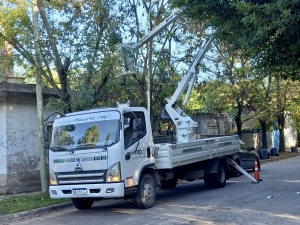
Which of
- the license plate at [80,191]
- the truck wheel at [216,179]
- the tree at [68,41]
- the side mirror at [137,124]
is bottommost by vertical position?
the truck wheel at [216,179]

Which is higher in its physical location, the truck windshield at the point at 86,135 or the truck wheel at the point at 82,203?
the truck windshield at the point at 86,135

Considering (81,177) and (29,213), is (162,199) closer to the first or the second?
(81,177)

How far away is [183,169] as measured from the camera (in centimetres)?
1341

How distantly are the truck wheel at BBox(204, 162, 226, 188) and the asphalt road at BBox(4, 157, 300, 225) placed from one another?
12.5 inches

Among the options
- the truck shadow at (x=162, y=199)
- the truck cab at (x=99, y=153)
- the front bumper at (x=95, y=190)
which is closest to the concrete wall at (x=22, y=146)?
Result: the truck shadow at (x=162, y=199)

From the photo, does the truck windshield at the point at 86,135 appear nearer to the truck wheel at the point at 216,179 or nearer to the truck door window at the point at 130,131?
the truck door window at the point at 130,131

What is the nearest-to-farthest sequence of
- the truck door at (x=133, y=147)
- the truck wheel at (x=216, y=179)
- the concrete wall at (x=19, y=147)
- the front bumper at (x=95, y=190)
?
1. the front bumper at (x=95, y=190)
2. the truck door at (x=133, y=147)
3. the truck wheel at (x=216, y=179)
4. the concrete wall at (x=19, y=147)

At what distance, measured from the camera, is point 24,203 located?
12445mm

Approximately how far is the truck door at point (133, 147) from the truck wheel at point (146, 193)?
335mm

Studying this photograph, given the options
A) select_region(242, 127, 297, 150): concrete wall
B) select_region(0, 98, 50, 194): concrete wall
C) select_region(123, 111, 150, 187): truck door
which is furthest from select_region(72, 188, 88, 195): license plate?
select_region(242, 127, 297, 150): concrete wall

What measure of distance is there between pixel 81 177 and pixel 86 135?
101 cm

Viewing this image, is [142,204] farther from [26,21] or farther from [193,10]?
[26,21]

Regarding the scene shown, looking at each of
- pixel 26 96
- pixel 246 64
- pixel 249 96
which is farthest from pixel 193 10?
pixel 249 96

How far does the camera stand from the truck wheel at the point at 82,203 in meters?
11.6
